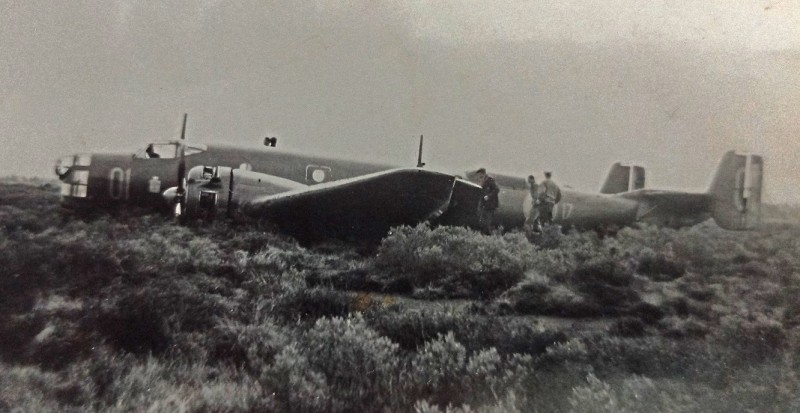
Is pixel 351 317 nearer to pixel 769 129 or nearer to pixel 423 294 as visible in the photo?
pixel 423 294

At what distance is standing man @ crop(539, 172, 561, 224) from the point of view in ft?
6.56

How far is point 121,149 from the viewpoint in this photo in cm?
195

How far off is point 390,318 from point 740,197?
1495mm

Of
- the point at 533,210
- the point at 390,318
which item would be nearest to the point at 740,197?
the point at 533,210

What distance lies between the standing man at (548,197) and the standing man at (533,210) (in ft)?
0.06

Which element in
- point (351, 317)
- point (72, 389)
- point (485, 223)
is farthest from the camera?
point (485, 223)

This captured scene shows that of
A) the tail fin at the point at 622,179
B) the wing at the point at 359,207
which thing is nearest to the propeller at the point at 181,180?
the wing at the point at 359,207

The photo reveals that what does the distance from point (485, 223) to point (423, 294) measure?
1.23 feet

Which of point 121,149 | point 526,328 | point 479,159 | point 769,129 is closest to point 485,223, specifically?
point 479,159

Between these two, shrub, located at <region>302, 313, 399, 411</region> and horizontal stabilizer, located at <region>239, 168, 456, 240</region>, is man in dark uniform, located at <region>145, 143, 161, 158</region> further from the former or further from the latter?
shrub, located at <region>302, 313, 399, 411</region>

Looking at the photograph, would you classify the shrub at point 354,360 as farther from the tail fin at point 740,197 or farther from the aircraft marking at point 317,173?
the tail fin at point 740,197

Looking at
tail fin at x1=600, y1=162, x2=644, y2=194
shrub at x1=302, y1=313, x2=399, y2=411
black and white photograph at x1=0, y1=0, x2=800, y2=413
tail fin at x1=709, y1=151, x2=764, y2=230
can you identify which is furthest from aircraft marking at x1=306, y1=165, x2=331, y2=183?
tail fin at x1=709, y1=151, x2=764, y2=230

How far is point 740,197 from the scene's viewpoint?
198 cm

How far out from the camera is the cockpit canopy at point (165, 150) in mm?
1937
